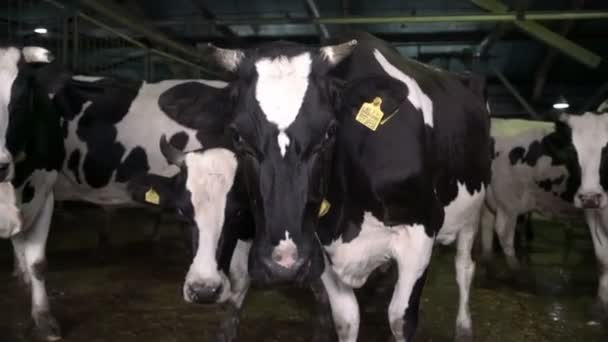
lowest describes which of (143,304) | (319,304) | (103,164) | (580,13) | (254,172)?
(143,304)

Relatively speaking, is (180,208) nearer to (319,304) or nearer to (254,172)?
(254,172)

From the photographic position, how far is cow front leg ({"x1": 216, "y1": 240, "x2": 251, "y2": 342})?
4160 millimetres

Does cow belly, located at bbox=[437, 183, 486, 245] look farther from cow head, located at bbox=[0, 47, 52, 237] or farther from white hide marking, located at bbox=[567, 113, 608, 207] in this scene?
cow head, located at bbox=[0, 47, 52, 237]

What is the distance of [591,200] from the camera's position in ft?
18.4

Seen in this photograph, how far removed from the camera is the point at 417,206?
132 inches

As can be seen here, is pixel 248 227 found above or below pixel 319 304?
above

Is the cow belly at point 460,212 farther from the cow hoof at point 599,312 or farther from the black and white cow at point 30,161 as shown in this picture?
the black and white cow at point 30,161

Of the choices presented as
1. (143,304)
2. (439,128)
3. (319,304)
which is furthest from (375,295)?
(439,128)

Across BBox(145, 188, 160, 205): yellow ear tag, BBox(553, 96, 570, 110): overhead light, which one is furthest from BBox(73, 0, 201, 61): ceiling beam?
BBox(553, 96, 570, 110): overhead light

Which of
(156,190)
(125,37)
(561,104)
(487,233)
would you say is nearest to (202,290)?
(156,190)

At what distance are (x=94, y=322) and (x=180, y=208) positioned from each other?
1.92m

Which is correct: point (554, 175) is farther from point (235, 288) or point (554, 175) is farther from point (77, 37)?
point (77, 37)

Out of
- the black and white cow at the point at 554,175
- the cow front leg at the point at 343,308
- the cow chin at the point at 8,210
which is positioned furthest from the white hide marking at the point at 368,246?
the black and white cow at the point at 554,175

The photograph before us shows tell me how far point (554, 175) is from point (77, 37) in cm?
551
